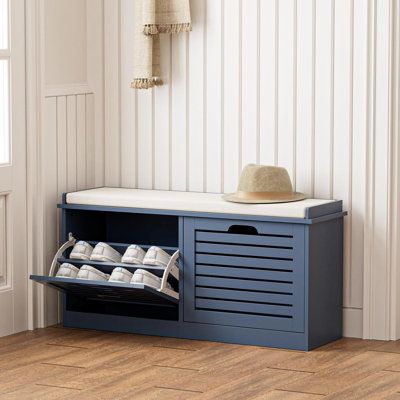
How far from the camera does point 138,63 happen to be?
4.60m

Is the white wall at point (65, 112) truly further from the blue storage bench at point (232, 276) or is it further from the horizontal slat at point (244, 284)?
the horizontal slat at point (244, 284)

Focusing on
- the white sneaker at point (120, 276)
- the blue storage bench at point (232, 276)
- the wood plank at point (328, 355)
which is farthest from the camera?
the white sneaker at point (120, 276)

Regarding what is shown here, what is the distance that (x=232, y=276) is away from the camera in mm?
4301

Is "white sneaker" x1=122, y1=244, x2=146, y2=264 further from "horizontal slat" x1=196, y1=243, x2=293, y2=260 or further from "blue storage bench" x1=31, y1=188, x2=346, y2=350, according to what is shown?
"horizontal slat" x1=196, y1=243, x2=293, y2=260

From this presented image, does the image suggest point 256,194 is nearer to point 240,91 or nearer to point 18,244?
point 240,91

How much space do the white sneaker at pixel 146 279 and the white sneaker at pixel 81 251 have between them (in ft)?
0.93

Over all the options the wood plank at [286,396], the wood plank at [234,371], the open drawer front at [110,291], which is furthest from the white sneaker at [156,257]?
the wood plank at [286,396]

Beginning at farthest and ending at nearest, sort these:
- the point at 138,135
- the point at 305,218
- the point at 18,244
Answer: the point at 138,135 → the point at 18,244 → the point at 305,218

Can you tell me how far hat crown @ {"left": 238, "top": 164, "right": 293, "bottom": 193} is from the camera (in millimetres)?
4297

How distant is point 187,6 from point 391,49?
87 centimetres

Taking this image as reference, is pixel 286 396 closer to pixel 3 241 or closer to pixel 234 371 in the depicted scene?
pixel 234 371

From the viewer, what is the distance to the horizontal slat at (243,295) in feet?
13.9

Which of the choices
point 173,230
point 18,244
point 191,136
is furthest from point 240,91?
point 18,244

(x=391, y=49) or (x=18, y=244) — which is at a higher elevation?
(x=391, y=49)
